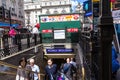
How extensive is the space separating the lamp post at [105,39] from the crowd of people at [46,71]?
12.0ft

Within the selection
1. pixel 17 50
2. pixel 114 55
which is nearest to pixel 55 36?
pixel 17 50

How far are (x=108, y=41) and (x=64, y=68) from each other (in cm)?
512

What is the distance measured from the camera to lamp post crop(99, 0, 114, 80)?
3.75m

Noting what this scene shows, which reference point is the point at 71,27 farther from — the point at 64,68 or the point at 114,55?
the point at 114,55

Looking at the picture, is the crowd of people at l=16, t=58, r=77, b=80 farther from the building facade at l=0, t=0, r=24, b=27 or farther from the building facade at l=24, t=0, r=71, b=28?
the building facade at l=24, t=0, r=71, b=28

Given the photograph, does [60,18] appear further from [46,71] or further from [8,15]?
[8,15]

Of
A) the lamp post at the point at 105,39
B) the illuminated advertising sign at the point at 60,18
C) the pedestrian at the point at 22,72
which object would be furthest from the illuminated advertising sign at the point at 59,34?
the lamp post at the point at 105,39

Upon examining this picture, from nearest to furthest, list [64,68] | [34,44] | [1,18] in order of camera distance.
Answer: [64,68] → [34,44] → [1,18]

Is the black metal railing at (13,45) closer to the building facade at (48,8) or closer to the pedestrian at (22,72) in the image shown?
the pedestrian at (22,72)

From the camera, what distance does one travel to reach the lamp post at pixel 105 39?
12.3ft

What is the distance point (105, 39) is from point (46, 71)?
200 inches

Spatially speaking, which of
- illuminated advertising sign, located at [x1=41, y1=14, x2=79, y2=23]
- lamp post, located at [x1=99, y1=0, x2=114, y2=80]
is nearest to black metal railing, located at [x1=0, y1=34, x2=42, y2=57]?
illuminated advertising sign, located at [x1=41, y1=14, x2=79, y2=23]

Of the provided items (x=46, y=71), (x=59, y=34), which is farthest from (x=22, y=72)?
(x=59, y=34)

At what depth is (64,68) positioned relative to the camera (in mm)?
8812
